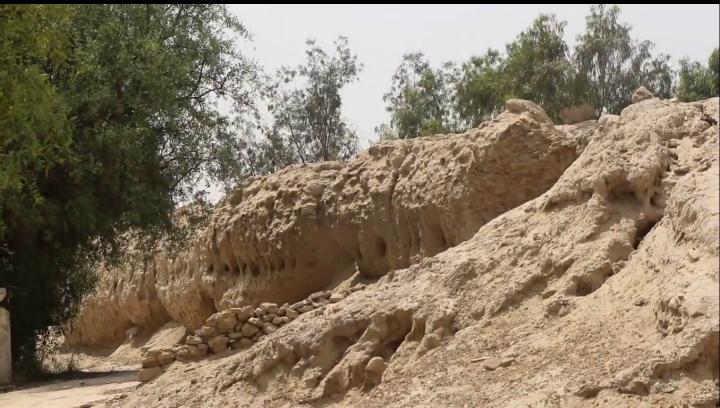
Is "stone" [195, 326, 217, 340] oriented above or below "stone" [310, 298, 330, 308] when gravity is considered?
below

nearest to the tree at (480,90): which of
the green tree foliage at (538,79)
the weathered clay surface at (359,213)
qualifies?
the green tree foliage at (538,79)

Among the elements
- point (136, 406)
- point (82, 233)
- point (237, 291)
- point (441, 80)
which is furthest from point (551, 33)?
point (136, 406)

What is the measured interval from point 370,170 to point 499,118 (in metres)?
3.27

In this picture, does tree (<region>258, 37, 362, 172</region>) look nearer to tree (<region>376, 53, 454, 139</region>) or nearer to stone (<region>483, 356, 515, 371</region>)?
tree (<region>376, 53, 454, 139</region>)

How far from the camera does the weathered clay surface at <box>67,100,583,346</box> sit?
12.0 meters

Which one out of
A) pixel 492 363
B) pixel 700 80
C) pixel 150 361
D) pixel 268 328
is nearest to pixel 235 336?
pixel 268 328

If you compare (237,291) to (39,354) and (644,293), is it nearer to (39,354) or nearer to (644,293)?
(39,354)

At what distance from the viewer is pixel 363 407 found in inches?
290

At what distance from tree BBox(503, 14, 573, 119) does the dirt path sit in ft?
54.0

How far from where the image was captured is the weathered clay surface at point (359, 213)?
39.5 ft

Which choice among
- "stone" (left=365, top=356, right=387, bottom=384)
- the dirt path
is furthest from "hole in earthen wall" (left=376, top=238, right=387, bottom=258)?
"stone" (left=365, top=356, right=387, bottom=384)

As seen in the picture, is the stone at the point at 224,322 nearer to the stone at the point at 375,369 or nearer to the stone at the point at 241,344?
the stone at the point at 241,344

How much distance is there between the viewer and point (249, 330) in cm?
1049

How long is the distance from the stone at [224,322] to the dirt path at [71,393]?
118 centimetres
